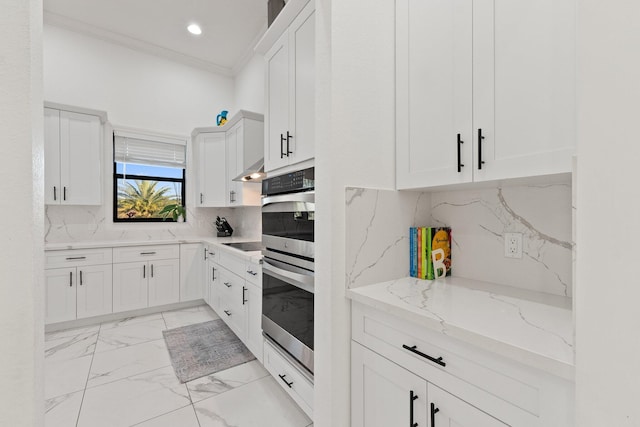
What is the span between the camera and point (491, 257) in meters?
1.37

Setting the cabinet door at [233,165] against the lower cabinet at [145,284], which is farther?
the cabinet door at [233,165]

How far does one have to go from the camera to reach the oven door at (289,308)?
1.54 meters

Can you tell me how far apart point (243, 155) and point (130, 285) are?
207 cm

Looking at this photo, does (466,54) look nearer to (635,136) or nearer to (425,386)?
(635,136)

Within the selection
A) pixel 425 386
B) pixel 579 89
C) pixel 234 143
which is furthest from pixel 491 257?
pixel 234 143

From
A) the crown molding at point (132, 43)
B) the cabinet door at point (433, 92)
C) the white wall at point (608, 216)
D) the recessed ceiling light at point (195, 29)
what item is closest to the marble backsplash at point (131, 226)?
the crown molding at point (132, 43)

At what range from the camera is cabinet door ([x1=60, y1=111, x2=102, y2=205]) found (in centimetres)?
323

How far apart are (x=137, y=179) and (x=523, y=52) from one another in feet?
14.5

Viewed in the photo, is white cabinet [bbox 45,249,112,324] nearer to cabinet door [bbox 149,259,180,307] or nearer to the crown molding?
cabinet door [bbox 149,259,180,307]

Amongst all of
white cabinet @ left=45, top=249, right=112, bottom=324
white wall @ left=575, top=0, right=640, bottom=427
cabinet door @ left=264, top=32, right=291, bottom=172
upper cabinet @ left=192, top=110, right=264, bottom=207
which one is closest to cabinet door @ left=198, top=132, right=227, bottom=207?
upper cabinet @ left=192, top=110, right=264, bottom=207

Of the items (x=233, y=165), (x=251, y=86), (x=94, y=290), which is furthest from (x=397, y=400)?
(x=251, y=86)

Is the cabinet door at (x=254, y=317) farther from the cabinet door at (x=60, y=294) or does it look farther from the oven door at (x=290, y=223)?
the cabinet door at (x=60, y=294)

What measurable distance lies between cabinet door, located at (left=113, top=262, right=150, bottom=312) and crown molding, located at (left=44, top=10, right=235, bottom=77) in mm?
2924

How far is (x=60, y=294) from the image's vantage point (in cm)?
301
